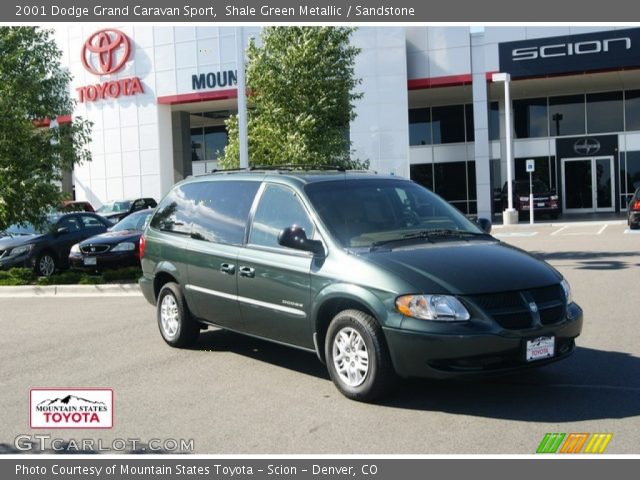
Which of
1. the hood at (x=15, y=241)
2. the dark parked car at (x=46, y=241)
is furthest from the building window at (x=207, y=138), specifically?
the hood at (x=15, y=241)

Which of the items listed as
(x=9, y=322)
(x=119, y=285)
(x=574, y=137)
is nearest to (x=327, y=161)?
(x=119, y=285)

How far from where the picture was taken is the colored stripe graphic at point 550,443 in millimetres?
4766

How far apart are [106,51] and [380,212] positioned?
33.1 meters

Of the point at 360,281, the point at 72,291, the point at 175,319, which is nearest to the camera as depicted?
the point at 360,281

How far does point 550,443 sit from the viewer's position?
487cm

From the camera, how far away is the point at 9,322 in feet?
34.2

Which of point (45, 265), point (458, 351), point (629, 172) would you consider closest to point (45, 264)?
point (45, 265)

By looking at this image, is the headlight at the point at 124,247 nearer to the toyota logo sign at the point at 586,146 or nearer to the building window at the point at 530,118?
the building window at the point at 530,118

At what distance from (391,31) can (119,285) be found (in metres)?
22.5

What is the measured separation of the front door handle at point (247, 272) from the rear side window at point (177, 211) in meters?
1.25

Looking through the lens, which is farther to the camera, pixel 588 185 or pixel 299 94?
pixel 588 185

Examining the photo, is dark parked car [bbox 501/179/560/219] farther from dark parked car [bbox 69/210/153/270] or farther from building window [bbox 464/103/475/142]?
dark parked car [bbox 69/210/153/270]

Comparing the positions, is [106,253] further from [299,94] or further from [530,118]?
[530,118]

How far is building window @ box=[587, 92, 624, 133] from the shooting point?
35375 millimetres
